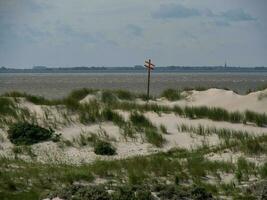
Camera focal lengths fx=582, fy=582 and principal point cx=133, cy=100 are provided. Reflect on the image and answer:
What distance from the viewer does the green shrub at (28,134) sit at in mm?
15758

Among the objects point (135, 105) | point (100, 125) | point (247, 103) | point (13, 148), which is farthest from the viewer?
point (247, 103)

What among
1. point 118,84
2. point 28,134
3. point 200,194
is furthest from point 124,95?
point 118,84

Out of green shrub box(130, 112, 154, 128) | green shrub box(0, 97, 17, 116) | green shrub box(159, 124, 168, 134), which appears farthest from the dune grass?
green shrub box(0, 97, 17, 116)

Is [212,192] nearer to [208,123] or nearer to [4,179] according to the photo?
[4,179]

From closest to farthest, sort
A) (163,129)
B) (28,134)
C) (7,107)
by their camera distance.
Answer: (28,134), (163,129), (7,107)

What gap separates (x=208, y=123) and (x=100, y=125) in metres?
3.47

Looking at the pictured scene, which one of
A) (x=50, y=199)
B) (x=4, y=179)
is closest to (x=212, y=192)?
(x=50, y=199)

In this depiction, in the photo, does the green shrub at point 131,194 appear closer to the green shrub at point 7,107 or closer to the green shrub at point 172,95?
the green shrub at point 7,107

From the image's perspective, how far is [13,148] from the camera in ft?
48.7

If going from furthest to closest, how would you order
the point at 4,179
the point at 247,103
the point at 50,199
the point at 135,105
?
the point at 247,103 < the point at 135,105 < the point at 4,179 < the point at 50,199

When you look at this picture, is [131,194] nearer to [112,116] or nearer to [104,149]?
[104,149]

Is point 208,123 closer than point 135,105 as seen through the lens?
Yes

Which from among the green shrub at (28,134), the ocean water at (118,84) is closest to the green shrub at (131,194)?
the green shrub at (28,134)

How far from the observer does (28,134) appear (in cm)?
1584
